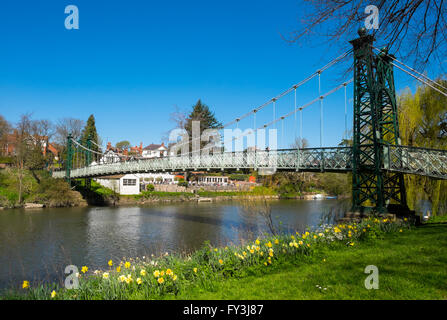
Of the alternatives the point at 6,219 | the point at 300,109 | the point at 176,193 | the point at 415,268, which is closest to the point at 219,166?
the point at 300,109

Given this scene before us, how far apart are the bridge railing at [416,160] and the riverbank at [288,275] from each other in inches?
166

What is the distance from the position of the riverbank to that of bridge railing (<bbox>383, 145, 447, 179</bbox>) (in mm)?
4211

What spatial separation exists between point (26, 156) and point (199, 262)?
33.8 metres

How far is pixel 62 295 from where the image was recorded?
445cm

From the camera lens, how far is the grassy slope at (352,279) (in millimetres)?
3900

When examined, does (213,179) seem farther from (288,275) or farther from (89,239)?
(288,275)

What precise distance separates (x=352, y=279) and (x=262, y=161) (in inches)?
481

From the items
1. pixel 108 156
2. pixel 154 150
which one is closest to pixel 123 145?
pixel 154 150

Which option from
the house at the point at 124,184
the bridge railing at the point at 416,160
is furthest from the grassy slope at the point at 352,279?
the house at the point at 124,184

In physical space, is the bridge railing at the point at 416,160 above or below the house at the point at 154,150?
below

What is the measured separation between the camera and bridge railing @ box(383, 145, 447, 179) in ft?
33.2

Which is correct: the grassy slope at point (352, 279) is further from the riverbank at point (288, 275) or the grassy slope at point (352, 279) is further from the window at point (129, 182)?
the window at point (129, 182)

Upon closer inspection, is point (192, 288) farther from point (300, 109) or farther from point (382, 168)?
point (300, 109)

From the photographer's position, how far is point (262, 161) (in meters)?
16.5
